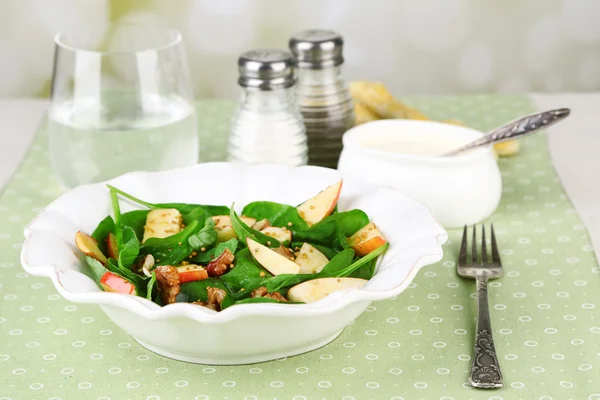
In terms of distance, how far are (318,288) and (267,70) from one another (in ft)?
1.54

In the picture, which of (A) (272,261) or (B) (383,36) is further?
(B) (383,36)

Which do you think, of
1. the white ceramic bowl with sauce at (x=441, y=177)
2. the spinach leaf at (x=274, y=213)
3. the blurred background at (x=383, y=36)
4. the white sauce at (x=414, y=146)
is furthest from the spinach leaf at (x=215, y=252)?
the blurred background at (x=383, y=36)

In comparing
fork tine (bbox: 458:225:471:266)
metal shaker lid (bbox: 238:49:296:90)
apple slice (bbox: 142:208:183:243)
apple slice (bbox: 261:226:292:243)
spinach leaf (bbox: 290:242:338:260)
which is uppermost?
metal shaker lid (bbox: 238:49:296:90)

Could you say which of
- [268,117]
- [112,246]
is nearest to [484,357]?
[112,246]

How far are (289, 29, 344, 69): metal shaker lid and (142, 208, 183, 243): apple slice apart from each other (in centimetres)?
40

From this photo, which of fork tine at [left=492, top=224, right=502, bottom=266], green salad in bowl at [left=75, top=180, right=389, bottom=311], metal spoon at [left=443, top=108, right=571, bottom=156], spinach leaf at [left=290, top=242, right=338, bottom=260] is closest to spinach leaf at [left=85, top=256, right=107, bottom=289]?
green salad in bowl at [left=75, top=180, right=389, bottom=311]

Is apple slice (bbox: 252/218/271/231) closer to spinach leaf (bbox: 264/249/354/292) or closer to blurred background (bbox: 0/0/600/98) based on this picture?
spinach leaf (bbox: 264/249/354/292)

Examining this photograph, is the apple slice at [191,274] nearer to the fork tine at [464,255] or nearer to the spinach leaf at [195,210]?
the spinach leaf at [195,210]

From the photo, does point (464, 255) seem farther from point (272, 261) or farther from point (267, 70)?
point (267, 70)

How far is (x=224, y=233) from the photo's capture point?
3.32 feet

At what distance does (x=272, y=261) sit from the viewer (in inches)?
36.2

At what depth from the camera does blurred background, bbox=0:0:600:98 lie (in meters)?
2.06

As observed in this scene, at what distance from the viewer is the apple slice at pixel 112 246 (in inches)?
38.9

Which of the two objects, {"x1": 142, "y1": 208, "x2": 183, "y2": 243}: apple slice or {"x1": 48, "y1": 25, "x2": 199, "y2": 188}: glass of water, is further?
{"x1": 48, "y1": 25, "x2": 199, "y2": 188}: glass of water
